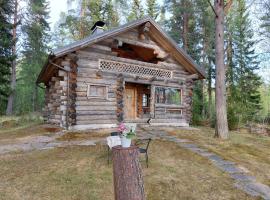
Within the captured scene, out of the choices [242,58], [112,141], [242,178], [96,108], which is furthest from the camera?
[242,58]

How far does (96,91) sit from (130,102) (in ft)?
14.2

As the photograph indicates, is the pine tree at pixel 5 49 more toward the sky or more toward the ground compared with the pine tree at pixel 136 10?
more toward the ground

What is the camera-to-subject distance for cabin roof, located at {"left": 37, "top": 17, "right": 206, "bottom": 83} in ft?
35.4

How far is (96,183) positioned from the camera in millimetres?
4934

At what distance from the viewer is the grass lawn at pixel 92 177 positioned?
15.1ft

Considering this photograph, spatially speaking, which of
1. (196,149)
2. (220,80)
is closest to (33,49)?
(220,80)

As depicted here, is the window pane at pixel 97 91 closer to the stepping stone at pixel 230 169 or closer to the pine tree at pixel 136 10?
the stepping stone at pixel 230 169

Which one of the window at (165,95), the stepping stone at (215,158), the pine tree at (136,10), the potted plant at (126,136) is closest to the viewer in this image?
the potted plant at (126,136)

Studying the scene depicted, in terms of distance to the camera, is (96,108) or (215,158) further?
(96,108)

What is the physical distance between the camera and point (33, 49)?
1159 inches

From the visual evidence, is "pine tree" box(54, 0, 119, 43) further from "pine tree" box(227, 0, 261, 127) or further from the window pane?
the window pane

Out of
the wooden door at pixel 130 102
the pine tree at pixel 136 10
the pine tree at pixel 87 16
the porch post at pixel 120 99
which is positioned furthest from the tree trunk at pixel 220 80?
the pine tree at pixel 136 10

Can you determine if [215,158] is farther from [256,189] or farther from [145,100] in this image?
[145,100]


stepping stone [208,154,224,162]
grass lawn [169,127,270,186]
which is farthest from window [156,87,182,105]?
stepping stone [208,154,224,162]
